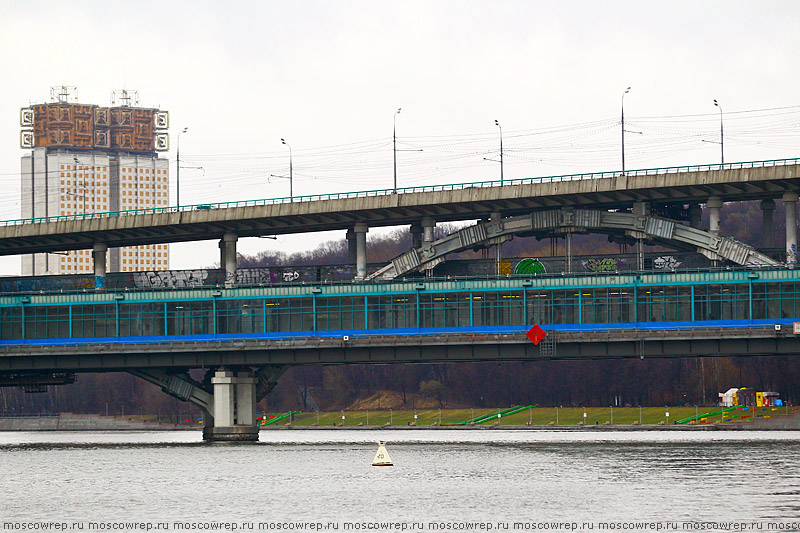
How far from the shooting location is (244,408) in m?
129

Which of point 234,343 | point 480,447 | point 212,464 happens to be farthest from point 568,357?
point 212,464

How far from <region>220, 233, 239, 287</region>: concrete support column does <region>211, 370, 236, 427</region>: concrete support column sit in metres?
18.6

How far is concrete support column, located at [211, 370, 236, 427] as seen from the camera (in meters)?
127

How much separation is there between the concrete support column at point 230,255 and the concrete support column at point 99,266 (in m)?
13.1

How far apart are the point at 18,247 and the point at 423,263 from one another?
4681 cm

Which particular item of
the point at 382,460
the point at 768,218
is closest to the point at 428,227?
the point at 768,218

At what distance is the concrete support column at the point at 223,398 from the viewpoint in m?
127

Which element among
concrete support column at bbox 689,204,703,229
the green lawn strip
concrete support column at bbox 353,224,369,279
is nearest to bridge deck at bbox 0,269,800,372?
concrete support column at bbox 353,224,369,279

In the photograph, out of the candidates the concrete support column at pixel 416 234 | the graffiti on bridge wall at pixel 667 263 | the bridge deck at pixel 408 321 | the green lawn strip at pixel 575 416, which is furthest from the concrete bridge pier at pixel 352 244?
the green lawn strip at pixel 575 416

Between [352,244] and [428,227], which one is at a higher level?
[428,227]

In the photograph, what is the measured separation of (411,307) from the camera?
414 ft

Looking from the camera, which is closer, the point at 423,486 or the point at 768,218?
the point at 423,486

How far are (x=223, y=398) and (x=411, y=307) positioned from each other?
19.5 meters

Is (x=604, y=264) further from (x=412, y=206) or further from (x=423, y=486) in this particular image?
(x=423, y=486)
